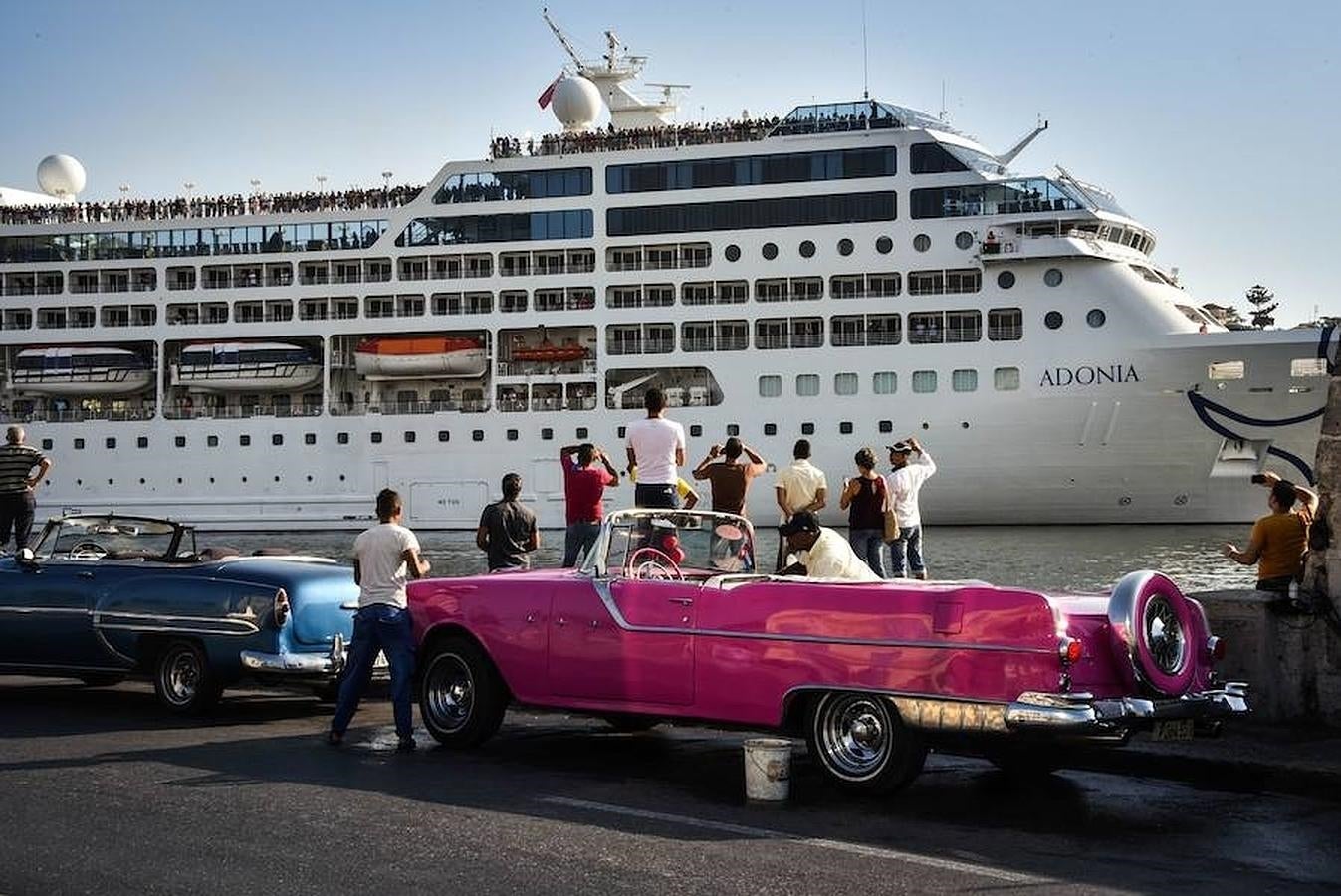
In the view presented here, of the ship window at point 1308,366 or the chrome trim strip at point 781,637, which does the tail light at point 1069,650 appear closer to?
the chrome trim strip at point 781,637

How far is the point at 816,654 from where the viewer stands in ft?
25.2

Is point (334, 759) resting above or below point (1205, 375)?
below

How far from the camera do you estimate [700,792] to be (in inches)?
307

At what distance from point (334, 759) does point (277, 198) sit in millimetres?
39648

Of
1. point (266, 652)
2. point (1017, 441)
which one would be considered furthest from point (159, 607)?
point (1017, 441)

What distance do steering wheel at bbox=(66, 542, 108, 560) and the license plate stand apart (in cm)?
750

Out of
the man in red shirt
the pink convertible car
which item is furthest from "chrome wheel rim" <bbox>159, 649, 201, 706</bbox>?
the man in red shirt

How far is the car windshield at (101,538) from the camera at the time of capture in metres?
11.6

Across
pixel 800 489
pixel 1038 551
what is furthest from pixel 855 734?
pixel 1038 551

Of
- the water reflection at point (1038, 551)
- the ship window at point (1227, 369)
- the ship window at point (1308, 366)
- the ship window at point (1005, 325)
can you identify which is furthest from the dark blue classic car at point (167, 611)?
the ship window at point (1308, 366)

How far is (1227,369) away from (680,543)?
30602 mm

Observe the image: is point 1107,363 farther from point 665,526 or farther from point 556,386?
point 665,526

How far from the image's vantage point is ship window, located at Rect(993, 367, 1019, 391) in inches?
1500

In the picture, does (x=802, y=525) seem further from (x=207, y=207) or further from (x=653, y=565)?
(x=207, y=207)
